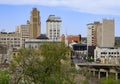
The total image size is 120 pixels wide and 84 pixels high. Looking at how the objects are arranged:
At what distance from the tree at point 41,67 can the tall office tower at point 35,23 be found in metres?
56.1

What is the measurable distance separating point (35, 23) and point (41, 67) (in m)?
59.7

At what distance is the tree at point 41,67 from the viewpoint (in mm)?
14320

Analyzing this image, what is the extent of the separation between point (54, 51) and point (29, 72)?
138 inches

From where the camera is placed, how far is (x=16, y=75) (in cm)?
1365

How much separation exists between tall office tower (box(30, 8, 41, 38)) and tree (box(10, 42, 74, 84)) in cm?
5611

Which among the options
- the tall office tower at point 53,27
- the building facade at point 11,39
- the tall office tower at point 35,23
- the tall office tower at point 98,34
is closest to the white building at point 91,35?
the tall office tower at point 98,34

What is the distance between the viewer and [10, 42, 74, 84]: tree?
1432cm

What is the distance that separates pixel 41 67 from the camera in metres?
16.2

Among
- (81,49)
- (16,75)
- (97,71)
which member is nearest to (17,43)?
(81,49)

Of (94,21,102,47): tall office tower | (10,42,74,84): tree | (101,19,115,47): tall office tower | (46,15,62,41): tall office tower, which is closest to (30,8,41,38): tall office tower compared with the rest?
(46,15,62,41): tall office tower

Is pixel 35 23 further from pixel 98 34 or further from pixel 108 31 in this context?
pixel 108 31

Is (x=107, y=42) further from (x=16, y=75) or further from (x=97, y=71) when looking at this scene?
(x=16, y=75)

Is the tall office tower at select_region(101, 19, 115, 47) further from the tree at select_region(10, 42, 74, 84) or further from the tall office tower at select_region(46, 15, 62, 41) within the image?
the tree at select_region(10, 42, 74, 84)

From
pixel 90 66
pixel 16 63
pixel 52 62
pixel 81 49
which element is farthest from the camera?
pixel 81 49
